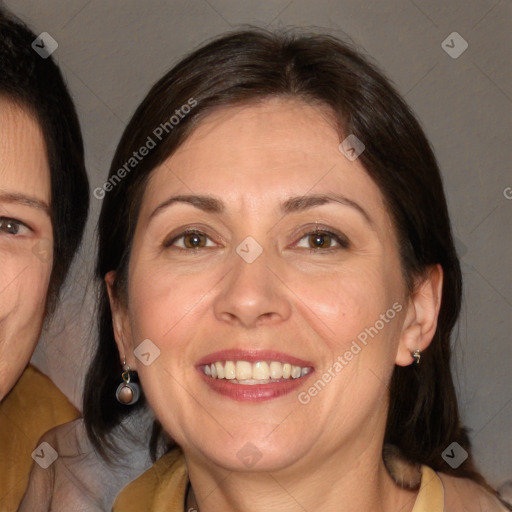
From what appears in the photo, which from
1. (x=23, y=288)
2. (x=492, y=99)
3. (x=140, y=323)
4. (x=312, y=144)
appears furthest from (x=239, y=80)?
(x=492, y=99)

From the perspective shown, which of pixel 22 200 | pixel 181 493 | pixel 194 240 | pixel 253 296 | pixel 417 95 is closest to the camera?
pixel 253 296

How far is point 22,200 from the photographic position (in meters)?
1.72

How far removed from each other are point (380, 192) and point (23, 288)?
67 cm

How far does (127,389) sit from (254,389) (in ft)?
1.12

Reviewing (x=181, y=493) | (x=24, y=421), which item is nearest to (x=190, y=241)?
(x=181, y=493)

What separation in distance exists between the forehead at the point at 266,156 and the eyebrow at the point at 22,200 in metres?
0.26

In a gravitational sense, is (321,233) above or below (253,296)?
above

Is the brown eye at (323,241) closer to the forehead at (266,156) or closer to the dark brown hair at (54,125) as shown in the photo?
the forehead at (266,156)

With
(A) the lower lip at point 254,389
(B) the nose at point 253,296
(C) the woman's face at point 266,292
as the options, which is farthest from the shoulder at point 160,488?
(B) the nose at point 253,296

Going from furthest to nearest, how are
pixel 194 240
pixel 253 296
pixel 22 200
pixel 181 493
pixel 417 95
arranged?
1. pixel 417 95
2. pixel 181 493
3. pixel 22 200
4. pixel 194 240
5. pixel 253 296

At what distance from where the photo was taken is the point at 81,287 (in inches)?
83.4

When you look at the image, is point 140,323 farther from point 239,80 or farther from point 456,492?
point 456,492

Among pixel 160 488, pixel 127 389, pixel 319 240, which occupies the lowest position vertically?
pixel 160 488

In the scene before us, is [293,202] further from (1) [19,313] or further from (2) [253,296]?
(1) [19,313]
